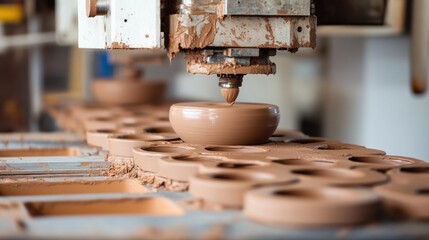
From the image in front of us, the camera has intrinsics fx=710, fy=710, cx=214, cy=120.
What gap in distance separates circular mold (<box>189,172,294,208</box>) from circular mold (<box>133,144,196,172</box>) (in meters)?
0.19

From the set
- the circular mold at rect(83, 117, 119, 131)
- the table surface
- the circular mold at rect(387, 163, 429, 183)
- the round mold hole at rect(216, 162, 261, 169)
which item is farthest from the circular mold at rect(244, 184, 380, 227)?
the circular mold at rect(83, 117, 119, 131)

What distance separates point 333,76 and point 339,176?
392 cm

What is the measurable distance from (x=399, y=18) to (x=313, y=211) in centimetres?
285

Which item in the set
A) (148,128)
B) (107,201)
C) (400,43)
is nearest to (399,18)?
(400,43)

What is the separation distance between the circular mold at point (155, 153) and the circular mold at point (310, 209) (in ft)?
1.41

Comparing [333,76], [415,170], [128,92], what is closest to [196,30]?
[415,170]

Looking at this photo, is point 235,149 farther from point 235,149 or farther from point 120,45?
point 120,45

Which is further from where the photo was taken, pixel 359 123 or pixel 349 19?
pixel 359 123

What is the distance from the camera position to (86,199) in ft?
5.07

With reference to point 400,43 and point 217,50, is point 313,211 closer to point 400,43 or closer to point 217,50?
point 217,50

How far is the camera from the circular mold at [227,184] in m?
1.43

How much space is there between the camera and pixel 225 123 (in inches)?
79.8

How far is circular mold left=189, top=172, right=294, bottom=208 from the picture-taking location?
1430mm

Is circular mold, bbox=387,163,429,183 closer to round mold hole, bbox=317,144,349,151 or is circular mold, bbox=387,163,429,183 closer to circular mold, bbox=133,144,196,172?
round mold hole, bbox=317,144,349,151
